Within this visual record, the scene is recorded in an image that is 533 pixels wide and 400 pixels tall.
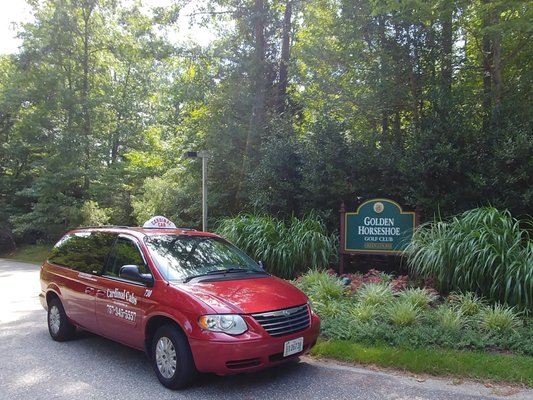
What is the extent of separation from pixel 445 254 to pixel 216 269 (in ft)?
13.2

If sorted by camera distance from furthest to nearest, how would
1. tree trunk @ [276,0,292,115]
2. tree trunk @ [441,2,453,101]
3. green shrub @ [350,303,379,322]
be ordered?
tree trunk @ [276,0,292,115] → tree trunk @ [441,2,453,101] → green shrub @ [350,303,379,322]

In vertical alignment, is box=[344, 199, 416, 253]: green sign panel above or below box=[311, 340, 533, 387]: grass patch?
above

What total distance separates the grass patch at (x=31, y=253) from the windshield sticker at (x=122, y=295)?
722 inches

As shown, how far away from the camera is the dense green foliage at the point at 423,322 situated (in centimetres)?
535

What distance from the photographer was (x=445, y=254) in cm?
721

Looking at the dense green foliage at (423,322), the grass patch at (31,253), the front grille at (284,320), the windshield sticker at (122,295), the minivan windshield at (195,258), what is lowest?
the grass patch at (31,253)

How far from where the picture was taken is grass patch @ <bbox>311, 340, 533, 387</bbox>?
461 centimetres

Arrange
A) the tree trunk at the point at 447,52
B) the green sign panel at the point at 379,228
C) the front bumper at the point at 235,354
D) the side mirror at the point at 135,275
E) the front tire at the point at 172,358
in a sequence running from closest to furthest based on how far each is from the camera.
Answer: the front bumper at the point at 235,354 → the front tire at the point at 172,358 → the side mirror at the point at 135,275 → the green sign panel at the point at 379,228 → the tree trunk at the point at 447,52

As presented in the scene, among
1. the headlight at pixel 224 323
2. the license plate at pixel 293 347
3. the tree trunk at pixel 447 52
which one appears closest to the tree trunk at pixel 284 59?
the tree trunk at pixel 447 52

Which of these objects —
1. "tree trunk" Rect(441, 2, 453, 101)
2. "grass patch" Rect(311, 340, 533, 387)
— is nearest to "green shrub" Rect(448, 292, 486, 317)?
"grass patch" Rect(311, 340, 533, 387)

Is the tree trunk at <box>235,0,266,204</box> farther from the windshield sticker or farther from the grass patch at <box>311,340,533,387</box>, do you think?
the grass patch at <box>311,340,533,387</box>

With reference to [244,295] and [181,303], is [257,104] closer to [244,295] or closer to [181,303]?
[244,295]

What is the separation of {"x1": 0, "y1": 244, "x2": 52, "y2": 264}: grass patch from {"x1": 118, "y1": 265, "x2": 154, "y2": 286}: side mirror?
1890cm

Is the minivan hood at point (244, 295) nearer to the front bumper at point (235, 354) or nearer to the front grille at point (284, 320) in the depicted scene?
the front grille at point (284, 320)
